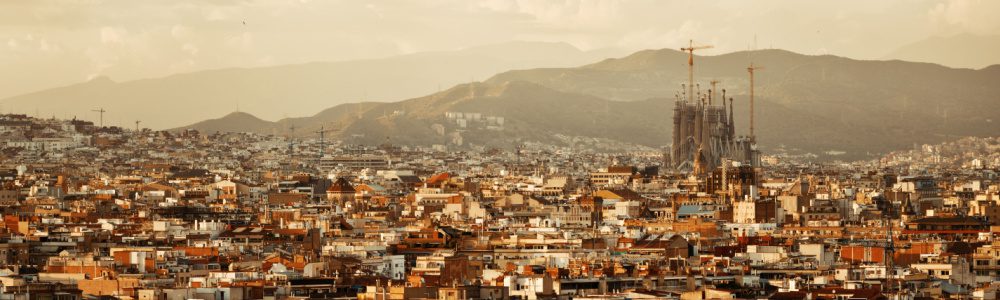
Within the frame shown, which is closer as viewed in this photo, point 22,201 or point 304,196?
point 22,201

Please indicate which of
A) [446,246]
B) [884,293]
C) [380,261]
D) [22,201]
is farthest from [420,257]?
[22,201]

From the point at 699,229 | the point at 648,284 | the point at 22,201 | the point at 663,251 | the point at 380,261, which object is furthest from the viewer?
the point at 22,201

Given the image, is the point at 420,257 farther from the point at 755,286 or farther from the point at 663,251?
the point at 755,286

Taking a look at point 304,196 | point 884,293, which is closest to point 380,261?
point 884,293

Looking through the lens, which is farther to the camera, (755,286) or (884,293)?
(755,286)

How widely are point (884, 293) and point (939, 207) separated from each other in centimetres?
8164

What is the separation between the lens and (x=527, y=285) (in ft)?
231

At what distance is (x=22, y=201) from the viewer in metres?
144

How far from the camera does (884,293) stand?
221ft

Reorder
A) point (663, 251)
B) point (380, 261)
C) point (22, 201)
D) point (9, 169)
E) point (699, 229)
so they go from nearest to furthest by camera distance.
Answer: point (380, 261)
point (663, 251)
point (699, 229)
point (22, 201)
point (9, 169)

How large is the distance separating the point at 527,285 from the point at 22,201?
7746 cm

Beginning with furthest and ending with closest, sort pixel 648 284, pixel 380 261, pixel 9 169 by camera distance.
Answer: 1. pixel 9 169
2. pixel 380 261
3. pixel 648 284

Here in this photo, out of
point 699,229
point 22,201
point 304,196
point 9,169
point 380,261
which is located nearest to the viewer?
point 380,261

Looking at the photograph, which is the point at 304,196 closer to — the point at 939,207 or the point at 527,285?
the point at 939,207
